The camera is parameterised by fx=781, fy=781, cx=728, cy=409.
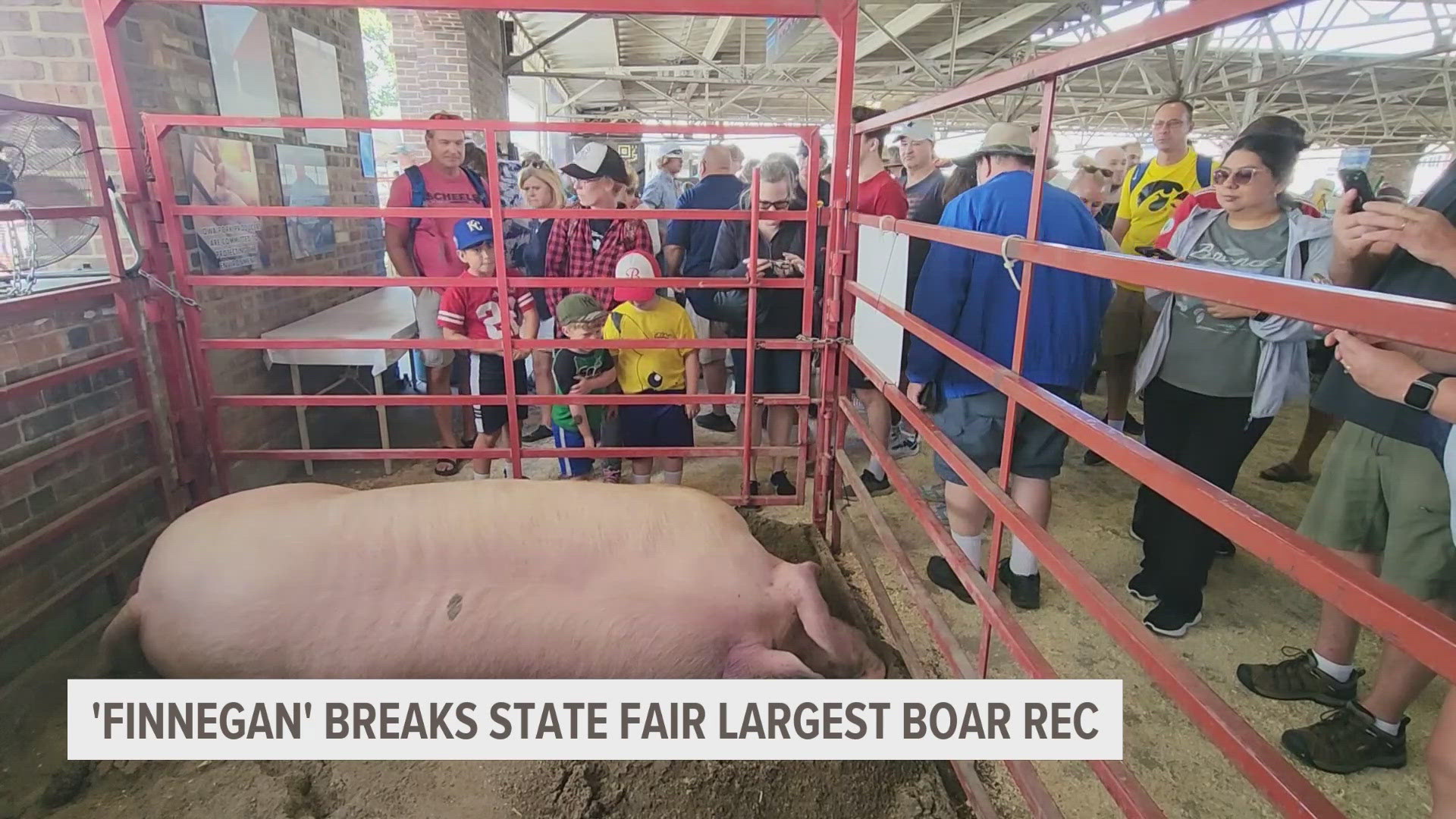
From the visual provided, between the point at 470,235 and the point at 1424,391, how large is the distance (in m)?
3.32

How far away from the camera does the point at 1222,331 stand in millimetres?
2580

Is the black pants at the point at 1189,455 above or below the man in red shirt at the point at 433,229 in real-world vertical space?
below

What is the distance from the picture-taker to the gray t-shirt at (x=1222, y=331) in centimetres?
245

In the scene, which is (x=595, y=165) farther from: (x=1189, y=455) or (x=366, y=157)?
(x=366, y=157)

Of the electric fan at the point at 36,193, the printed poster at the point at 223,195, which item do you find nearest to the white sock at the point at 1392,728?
the electric fan at the point at 36,193

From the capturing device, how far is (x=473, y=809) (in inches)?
76.1

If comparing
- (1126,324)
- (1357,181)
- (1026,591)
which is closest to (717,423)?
(1126,324)

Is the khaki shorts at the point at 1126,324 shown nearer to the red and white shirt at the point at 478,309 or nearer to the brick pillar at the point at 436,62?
the red and white shirt at the point at 478,309

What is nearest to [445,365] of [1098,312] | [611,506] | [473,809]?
[611,506]

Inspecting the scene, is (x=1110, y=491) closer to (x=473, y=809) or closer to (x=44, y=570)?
(x=473, y=809)

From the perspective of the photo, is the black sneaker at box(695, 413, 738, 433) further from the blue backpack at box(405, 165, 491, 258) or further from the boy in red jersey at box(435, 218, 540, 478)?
the blue backpack at box(405, 165, 491, 258)

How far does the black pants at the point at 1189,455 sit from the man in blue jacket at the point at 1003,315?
42cm

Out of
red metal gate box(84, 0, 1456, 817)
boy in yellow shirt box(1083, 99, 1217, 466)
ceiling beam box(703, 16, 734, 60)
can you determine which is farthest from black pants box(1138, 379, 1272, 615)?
ceiling beam box(703, 16, 734, 60)

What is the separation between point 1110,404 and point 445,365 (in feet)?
11.9
